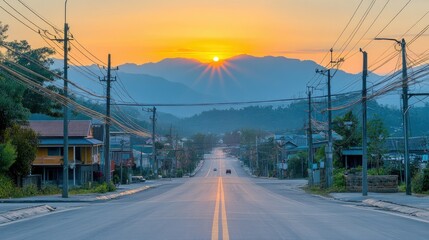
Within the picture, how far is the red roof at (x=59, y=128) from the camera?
73688 mm

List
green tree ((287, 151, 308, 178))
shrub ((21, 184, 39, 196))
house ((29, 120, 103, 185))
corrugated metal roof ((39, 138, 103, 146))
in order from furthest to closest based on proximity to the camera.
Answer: green tree ((287, 151, 308, 178))
house ((29, 120, 103, 185))
corrugated metal roof ((39, 138, 103, 146))
shrub ((21, 184, 39, 196))

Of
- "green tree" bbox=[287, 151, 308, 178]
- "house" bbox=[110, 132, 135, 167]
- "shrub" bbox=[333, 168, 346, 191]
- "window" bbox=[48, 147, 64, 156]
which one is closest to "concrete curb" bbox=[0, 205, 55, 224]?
"shrub" bbox=[333, 168, 346, 191]

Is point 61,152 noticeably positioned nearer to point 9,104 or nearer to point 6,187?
point 9,104

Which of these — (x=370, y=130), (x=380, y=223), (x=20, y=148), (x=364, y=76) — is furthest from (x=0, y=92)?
(x=370, y=130)

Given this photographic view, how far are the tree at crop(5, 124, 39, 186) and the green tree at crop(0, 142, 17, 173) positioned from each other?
7.99ft

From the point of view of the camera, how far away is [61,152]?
240 feet

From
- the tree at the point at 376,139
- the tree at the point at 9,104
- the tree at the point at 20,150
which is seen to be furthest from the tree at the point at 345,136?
the tree at the point at 9,104

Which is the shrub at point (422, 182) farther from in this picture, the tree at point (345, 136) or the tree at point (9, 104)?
the tree at point (9, 104)

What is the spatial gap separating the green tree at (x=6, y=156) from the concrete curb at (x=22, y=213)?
1492cm

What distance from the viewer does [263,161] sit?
139625mm

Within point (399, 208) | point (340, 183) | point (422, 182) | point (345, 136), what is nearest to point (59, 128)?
point (345, 136)

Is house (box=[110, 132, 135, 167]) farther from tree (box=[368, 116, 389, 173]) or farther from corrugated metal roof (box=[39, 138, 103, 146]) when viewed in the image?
tree (box=[368, 116, 389, 173])

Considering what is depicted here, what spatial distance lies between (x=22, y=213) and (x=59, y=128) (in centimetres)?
4878

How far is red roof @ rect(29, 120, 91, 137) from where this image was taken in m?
73.7
